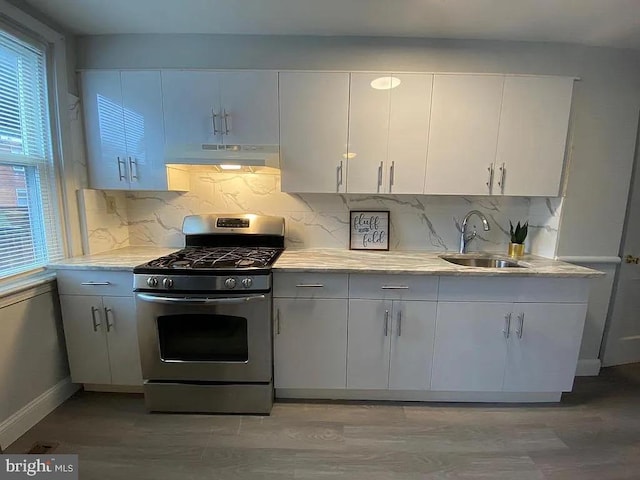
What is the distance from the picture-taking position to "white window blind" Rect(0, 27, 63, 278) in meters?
1.76

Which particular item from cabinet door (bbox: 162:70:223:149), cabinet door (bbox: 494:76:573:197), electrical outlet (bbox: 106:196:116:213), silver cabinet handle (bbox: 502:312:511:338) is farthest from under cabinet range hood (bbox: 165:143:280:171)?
silver cabinet handle (bbox: 502:312:511:338)

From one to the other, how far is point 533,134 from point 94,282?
3.08m

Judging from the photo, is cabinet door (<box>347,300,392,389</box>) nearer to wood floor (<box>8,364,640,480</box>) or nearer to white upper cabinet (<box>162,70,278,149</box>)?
wood floor (<box>8,364,640,480</box>)

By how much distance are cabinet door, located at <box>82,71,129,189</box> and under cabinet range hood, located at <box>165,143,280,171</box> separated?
0.41 meters

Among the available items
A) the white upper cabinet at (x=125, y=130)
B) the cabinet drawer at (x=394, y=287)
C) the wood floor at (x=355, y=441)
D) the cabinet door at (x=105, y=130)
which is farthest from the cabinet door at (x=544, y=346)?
the cabinet door at (x=105, y=130)

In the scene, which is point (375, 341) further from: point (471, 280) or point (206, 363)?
point (206, 363)

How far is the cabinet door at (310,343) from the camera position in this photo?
1972mm

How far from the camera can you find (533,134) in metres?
2.10

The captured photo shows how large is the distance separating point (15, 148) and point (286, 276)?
1.77 meters

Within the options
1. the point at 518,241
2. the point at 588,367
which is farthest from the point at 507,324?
the point at 588,367

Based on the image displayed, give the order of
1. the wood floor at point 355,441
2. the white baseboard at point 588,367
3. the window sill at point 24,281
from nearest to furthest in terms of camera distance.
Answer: the wood floor at point 355,441
the window sill at point 24,281
the white baseboard at point 588,367

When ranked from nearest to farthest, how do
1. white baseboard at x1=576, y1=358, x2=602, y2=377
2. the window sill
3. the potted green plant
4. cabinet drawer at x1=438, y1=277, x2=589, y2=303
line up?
the window sill
cabinet drawer at x1=438, y1=277, x2=589, y2=303
the potted green plant
white baseboard at x1=576, y1=358, x2=602, y2=377

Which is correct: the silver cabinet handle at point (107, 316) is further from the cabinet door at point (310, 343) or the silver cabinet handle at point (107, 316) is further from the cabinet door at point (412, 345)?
the cabinet door at point (412, 345)

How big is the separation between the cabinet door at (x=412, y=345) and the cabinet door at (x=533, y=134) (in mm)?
1058
